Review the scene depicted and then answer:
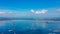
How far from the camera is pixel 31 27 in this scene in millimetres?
1483

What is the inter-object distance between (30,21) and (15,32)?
298mm

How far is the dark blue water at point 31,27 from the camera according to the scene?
1.47 meters

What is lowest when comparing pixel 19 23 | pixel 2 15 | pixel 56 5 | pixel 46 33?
pixel 46 33

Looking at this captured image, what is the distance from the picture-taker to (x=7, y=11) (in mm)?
1466

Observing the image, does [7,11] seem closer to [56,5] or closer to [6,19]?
[6,19]

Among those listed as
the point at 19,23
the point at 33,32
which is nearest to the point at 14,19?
the point at 19,23

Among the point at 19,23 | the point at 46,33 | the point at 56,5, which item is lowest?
the point at 46,33

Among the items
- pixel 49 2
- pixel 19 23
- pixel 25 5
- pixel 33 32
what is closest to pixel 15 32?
pixel 19 23

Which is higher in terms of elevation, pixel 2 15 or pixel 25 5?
pixel 25 5

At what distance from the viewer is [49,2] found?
1474mm

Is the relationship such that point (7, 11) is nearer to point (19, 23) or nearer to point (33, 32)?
point (19, 23)

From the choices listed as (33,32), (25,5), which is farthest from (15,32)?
(25,5)

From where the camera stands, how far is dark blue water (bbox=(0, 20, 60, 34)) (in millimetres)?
1470

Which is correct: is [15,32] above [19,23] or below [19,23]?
below
